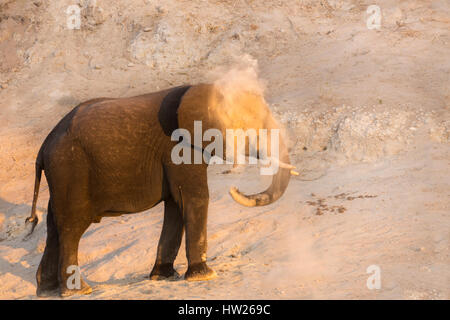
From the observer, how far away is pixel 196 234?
7.03 metres

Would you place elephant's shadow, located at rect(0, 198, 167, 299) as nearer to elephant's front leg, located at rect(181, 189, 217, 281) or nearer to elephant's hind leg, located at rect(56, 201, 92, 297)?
elephant's hind leg, located at rect(56, 201, 92, 297)

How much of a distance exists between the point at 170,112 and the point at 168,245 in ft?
5.88

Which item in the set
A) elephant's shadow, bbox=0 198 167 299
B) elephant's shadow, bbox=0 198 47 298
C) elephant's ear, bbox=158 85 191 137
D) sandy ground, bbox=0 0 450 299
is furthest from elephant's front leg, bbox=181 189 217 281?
elephant's shadow, bbox=0 198 47 298

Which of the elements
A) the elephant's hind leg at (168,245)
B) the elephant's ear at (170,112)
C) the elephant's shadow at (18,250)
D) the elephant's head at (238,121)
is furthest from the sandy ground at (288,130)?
the elephant's ear at (170,112)

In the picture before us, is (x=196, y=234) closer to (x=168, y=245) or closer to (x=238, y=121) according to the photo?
(x=168, y=245)

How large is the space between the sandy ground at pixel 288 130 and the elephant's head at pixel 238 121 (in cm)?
113

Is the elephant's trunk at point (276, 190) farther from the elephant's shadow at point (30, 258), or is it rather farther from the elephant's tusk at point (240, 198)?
the elephant's shadow at point (30, 258)

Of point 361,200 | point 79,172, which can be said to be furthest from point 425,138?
point 79,172

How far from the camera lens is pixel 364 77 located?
47.1ft

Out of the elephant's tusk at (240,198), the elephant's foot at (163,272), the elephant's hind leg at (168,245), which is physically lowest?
the elephant's foot at (163,272)

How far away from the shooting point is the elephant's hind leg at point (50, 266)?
24.8ft

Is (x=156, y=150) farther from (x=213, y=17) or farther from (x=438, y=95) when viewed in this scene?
(x=213, y=17)
